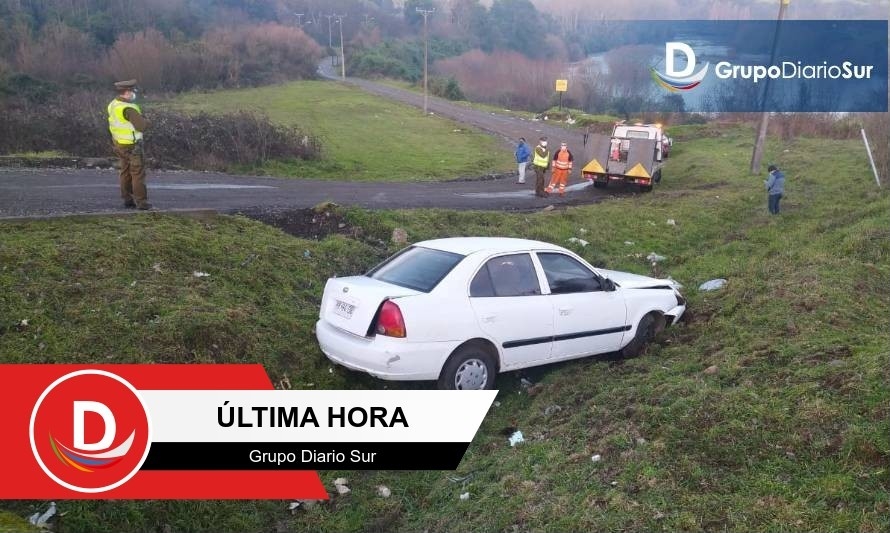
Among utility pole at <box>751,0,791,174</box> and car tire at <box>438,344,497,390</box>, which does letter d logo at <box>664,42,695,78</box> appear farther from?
car tire at <box>438,344,497,390</box>

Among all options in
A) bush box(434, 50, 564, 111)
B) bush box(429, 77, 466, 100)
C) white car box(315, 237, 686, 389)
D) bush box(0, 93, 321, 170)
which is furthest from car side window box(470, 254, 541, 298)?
bush box(434, 50, 564, 111)

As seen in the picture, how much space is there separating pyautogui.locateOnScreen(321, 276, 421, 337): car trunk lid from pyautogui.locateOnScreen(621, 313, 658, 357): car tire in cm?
256

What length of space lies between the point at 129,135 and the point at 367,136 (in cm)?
2451

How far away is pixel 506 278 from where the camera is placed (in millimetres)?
6414

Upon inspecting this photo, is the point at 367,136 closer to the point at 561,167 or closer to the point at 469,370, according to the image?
the point at 561,167

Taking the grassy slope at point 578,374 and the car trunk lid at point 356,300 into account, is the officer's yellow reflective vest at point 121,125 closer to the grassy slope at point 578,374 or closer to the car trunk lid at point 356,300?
the grassy slope at point 578,374

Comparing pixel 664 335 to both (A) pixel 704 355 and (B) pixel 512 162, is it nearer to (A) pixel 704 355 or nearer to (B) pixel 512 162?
(A) pixel 704 355

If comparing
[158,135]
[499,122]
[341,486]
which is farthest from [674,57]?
[341,486]

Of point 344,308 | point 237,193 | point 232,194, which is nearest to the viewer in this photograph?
point 344,308

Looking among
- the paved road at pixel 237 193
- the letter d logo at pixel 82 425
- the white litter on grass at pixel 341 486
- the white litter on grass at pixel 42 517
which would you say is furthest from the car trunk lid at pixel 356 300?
the paved road at pixel 237 193

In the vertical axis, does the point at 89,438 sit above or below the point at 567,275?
below

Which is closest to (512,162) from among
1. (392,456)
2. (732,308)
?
(732,308)

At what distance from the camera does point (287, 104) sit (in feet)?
156

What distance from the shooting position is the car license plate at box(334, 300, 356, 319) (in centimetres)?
606
